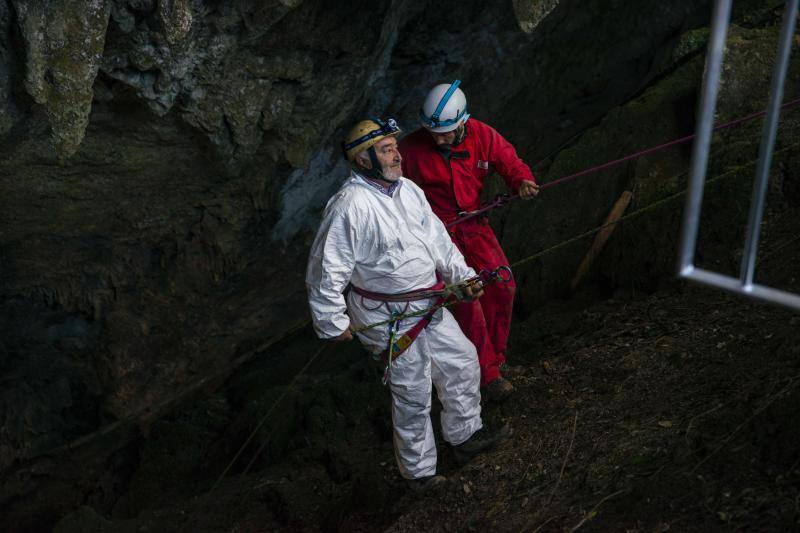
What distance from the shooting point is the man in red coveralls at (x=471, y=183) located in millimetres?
5336

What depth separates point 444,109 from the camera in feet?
17.0

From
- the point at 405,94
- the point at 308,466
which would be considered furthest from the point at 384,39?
the point at 308,466

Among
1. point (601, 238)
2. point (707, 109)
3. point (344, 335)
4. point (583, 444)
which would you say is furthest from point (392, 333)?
point (601, 238)

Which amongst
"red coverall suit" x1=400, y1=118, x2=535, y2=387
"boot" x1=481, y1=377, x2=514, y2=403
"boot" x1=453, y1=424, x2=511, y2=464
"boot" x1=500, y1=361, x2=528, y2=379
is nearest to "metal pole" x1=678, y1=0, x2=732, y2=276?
"red coverall suit" x1=400, y1=118, x2=535, y2=387

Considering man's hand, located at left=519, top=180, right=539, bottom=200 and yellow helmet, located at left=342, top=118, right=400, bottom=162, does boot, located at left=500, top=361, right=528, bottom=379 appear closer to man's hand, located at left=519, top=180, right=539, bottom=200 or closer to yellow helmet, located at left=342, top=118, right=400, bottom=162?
man's hand, located at left=519, top=180, right=539, bottom=200

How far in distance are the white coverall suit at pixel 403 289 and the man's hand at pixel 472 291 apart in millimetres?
169

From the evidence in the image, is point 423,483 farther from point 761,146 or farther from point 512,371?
point 761,146

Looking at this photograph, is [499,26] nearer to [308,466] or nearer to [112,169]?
[112,169]

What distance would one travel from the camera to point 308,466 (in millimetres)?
6301

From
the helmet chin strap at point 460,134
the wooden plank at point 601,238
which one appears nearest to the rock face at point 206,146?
the wooden plank at point 601,238

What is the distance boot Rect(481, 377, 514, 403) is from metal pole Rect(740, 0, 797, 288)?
331cm

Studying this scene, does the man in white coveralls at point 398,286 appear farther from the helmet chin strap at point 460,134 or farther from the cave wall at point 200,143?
the cave wall at point 200,143

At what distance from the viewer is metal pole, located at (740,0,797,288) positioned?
2.41 meters

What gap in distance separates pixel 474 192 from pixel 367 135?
1287mm
